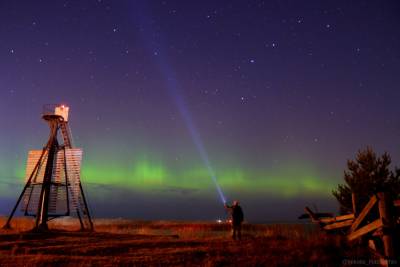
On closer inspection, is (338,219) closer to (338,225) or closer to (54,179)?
(338,225)

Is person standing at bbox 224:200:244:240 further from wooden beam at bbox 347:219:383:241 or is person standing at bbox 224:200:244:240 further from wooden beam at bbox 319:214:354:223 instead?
wooden beam at bbox 347:219:383:241

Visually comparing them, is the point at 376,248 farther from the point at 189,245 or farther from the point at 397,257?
the point at 189,245

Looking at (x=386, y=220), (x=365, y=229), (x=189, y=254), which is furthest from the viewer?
(x=189, y=254)

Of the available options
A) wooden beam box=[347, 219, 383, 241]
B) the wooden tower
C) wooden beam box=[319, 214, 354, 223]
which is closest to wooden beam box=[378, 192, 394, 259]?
wooden beam box=[347, 219, 383, 241]

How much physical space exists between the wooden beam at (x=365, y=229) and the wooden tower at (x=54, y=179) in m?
23.4

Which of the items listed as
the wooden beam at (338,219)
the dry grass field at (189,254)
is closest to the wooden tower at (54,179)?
the dry grass field at (189,254)

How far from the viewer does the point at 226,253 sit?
1585cm

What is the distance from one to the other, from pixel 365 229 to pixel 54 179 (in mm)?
26053

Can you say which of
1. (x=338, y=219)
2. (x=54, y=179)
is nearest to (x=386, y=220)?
(x=338, y=219)

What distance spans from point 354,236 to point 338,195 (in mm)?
14776

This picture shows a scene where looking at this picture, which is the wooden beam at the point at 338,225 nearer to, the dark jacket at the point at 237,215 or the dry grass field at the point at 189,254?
the dry grass field at the point at 189,254

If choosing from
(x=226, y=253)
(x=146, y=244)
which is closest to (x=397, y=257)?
(x=226, y=253)

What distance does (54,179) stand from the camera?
32.2m

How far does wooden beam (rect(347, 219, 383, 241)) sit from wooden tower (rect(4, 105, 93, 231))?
23450 millimetres
